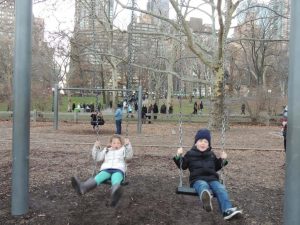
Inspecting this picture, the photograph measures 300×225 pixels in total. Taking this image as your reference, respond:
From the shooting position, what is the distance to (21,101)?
4.80 m

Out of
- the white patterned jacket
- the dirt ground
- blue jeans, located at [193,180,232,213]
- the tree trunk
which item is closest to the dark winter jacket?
blue jeans, located at [193,180,232,213]

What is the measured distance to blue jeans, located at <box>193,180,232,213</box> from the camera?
4.52m

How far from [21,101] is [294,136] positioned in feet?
9.76

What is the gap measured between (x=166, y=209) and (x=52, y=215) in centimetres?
137

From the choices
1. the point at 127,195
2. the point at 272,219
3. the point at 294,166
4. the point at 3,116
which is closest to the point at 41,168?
the point at 127,195

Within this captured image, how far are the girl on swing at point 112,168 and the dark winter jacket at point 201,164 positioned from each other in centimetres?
74

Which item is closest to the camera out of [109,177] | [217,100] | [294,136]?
[294,136]

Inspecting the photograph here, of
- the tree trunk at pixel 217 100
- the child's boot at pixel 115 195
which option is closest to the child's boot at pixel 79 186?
the child's boot at pixel 115 195

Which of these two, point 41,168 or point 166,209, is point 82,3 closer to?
point 41,168

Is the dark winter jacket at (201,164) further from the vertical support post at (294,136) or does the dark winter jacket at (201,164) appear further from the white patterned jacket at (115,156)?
the vertical support post at (294,136)

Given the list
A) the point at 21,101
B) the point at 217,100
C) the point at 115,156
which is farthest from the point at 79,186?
the point at 217,100

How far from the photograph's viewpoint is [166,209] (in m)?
5.18

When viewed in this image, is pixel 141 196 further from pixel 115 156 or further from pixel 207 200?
pixel 207 200

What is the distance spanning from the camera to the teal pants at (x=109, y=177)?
16.6ft
